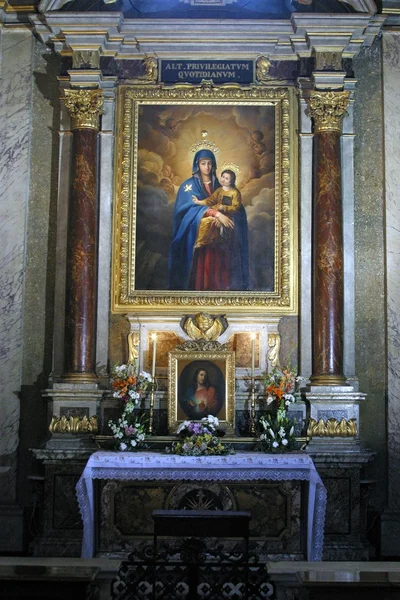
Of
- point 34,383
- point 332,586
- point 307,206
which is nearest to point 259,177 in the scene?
point 307,206

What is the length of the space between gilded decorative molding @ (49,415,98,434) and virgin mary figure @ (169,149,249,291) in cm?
191

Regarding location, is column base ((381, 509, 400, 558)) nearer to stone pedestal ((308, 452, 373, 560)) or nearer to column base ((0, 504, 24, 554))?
stone pedestal ((308, 452, 373, 560))

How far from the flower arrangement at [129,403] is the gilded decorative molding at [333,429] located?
6.33 ft

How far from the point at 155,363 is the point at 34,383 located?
152 cm

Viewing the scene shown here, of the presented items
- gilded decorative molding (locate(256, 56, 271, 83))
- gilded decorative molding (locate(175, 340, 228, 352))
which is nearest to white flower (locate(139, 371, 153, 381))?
gilded decorative molding (locate(175, 340, 228, 352))

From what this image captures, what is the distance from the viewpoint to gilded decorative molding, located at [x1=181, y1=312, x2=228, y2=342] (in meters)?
11.0

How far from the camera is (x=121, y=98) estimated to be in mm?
11531

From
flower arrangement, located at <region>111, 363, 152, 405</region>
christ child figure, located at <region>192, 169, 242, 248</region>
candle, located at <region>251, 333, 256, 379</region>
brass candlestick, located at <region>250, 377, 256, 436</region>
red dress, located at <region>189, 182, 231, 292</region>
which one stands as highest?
christ child figure, located at <region>192, 169, 242, 248</region>

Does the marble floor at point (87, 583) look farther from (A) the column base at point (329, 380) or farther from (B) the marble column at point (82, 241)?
(B) the marble column at point (82, 241)

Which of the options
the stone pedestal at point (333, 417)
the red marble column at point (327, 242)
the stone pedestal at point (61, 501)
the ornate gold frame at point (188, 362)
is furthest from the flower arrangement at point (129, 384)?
the red marble column at point (327, 242)

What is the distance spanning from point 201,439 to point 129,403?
3.31 feet

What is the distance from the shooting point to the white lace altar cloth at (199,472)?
31.4 feet

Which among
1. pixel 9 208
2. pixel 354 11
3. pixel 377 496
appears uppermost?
pixel 354 11

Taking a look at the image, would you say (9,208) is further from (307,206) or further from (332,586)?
(332,586)
